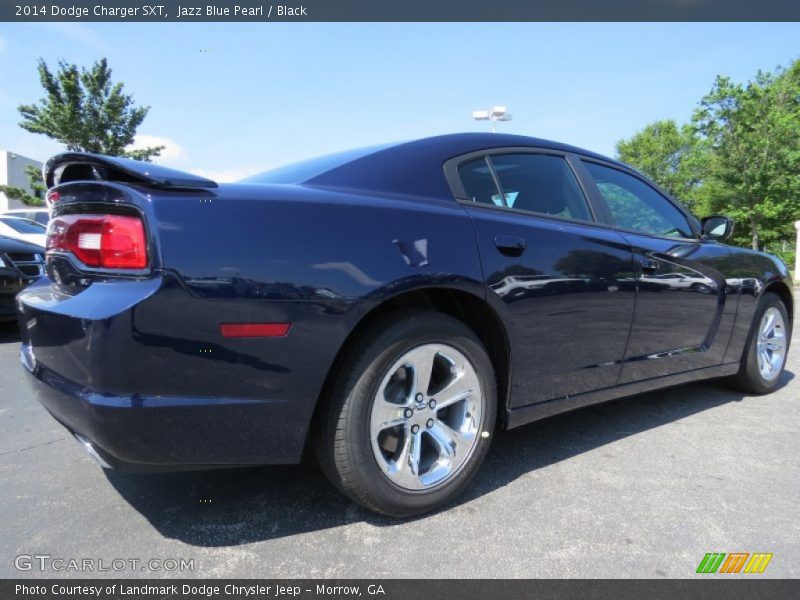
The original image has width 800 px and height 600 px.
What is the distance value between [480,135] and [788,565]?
1.98 meters

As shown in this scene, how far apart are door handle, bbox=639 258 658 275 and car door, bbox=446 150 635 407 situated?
0.11 m

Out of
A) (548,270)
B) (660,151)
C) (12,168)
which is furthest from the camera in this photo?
(660,151)

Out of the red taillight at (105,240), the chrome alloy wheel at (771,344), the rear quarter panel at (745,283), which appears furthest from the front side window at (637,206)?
the red taillight at (105,240)

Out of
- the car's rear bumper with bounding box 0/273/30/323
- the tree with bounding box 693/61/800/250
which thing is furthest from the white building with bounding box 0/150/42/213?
the tree with bounding box 693/61/800/250

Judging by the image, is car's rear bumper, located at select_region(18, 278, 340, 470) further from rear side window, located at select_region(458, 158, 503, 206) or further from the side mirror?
the side mirror

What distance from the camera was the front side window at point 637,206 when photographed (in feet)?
9.89

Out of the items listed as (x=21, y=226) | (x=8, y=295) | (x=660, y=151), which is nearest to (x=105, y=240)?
(x=8, y=295)

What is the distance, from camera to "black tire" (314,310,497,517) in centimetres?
185

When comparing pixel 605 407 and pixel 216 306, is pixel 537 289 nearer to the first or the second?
pixel 216 306

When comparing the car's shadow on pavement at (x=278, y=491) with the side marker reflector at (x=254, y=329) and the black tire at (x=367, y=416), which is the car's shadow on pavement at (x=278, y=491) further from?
the side marker reflector at (x=254, y=329)

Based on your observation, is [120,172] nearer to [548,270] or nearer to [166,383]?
[166,383]

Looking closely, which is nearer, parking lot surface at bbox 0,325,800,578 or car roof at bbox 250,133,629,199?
parking lot surface at bbox 0,325,800,578

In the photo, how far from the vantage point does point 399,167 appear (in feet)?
7.21

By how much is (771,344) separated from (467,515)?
310 centimetres
